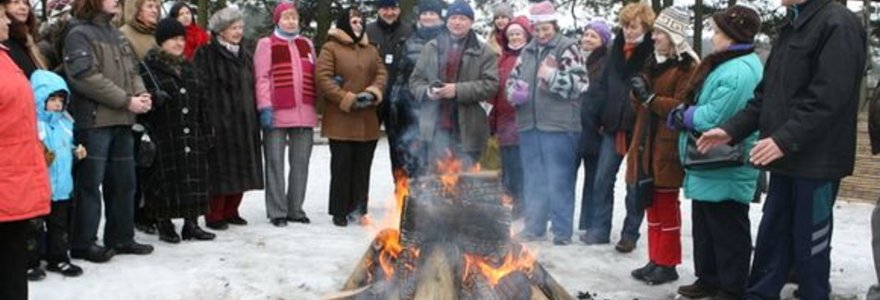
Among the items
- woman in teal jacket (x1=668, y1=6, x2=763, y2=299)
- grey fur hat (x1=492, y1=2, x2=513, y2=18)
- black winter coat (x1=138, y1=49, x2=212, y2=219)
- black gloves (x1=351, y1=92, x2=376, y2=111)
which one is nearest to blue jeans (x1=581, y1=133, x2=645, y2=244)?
woman in teal jacket (x1=668, y1=6, x2=763, y2=299)

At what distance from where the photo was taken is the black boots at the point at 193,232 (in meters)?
6.74

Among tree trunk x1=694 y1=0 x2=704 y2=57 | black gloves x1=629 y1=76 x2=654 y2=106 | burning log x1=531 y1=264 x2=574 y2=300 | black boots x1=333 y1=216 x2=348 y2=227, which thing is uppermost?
tree trunk x1=694 y1=0 x2=704 y2=57

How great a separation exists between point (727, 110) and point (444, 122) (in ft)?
8.96

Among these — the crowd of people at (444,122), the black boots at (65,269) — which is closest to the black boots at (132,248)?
the crowd of people at (444,122)

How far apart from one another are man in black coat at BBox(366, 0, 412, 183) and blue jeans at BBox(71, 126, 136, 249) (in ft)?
8.17

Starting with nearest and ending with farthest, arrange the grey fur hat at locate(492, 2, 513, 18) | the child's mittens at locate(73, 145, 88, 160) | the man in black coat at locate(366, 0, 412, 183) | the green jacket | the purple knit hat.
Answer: the green jacket
the child's mittens at locate(73, 145, 88, 160)
the purple knit hat
the man in black coat at locate(366, 0, 412, 183)
the grey fur hat at locate(492, 2, 513, 18)

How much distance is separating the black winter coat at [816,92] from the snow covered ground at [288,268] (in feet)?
4.45

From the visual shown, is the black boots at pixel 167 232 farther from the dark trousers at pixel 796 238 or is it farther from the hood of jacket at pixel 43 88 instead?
the dark trousers at pixel 796 238

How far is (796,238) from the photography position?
4.66 meters

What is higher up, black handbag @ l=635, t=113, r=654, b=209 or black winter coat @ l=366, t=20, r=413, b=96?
black winter coat @ l=366, t=20, r=413, b=96

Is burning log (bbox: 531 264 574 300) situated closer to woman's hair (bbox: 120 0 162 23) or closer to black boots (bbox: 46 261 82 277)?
black boots (bbox: 46 261 82 277)

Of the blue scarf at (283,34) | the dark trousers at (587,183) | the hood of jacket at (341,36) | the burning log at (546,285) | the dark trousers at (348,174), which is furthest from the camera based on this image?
the dark trousers at (348,174)

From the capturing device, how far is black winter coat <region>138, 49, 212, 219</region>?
640cm

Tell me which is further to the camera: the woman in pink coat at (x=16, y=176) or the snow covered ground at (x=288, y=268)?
the snow covered ground at (x=288, y=268)
